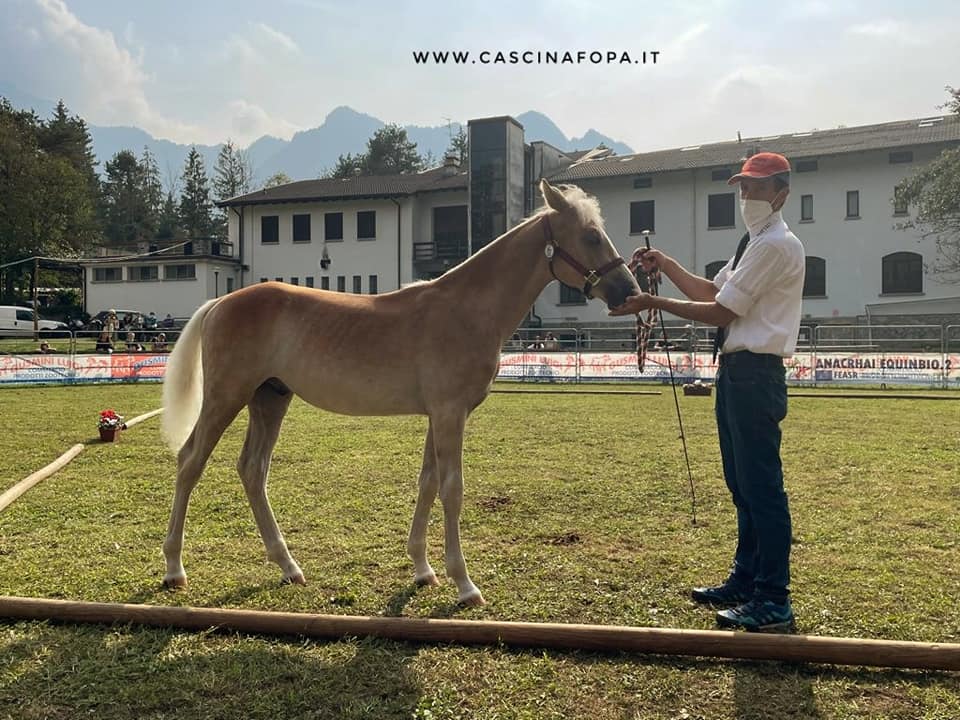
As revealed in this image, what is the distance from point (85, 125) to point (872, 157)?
70045 millimetres

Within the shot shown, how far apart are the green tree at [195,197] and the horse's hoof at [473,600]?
268ft

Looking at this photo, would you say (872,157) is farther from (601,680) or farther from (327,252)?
(601,680)

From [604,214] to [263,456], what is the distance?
126 feet

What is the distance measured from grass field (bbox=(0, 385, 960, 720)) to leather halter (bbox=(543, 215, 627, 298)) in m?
1.97

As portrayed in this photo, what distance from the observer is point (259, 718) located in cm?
308

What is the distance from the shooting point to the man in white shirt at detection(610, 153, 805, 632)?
3.93 m

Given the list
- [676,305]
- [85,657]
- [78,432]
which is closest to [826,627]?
[676,305]

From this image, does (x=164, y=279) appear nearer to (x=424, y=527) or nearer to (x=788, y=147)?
(x=788, y=147)

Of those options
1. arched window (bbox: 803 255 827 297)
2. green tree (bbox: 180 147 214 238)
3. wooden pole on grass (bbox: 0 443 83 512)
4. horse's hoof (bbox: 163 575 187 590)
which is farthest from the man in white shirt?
green tree (bbox: 180 147 214 238)

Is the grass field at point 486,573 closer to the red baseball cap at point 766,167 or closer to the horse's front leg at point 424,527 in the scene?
the horse's front leg at point 424,527


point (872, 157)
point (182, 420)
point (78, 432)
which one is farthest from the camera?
point (872, 157)

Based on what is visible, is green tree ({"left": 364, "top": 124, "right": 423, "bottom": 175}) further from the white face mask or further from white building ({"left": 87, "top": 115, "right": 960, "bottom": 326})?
the white face mask

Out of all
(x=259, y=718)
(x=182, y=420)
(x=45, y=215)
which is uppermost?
(x=45, y=215)

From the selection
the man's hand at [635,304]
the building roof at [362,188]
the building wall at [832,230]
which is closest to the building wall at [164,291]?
the building roof at [362,188]
